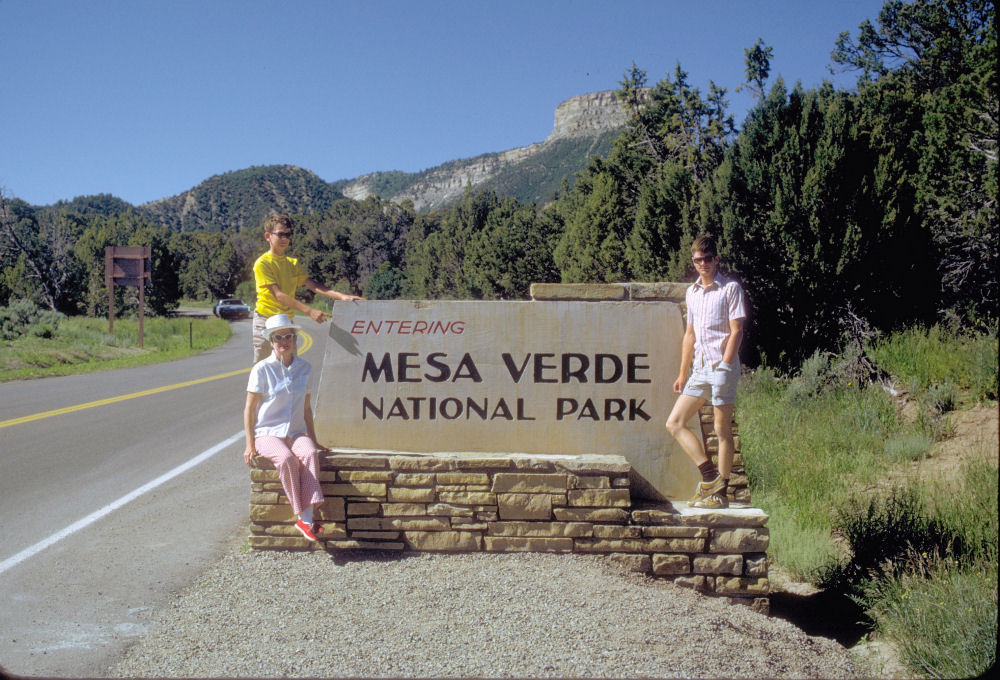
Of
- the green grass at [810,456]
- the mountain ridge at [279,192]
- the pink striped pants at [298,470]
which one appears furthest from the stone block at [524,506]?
the mountain ridge at [279,192]

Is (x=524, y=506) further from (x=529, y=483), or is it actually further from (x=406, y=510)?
(x=406, y=510)

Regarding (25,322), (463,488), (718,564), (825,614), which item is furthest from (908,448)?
(25,322)

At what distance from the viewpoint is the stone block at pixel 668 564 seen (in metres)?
5.02

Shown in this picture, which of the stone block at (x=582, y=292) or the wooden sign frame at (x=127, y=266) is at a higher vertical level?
the wooden sign frame at (x=127, y=266)

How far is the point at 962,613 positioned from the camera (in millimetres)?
4582

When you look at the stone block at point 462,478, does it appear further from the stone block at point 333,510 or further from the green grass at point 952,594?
the green grass at point 952,594

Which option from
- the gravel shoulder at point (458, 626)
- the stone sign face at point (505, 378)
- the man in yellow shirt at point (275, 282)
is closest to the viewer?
the gravel shoulder at point (458, 626)

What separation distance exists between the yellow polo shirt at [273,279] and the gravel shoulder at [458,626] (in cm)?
193

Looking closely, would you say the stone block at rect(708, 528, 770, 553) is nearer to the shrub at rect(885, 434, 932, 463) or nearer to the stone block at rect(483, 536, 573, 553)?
the stone block at rect(483, 536, 573, 553)

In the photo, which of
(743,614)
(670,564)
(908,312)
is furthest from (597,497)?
(908,312)

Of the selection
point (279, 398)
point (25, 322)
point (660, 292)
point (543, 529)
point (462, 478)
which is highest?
point (660, 292)

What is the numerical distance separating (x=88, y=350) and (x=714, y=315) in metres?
24.7

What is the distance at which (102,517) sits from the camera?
6.82 metres

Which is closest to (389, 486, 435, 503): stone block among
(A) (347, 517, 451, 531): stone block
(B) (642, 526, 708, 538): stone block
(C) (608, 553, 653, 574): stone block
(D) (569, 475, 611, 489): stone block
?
(A) (347, 517, 451, 531): stone block
